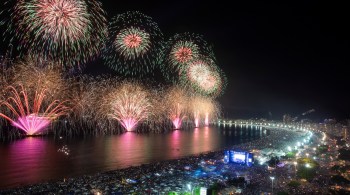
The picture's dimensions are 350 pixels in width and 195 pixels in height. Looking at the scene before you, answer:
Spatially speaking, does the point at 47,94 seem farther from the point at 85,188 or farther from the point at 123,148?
the point at 85,188

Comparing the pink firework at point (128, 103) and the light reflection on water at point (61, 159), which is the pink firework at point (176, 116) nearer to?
the pink firework at point (128, 103)

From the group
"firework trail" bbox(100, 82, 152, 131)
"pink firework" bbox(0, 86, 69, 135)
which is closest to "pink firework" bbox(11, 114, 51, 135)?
"pink firework" bbox(0, 86, 69, 135)

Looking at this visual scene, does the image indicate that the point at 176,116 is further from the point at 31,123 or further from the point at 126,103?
the point at 31,123

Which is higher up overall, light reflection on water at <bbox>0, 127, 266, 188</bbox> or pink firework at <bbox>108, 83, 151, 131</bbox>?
pink firework at <bbox>108, 83, 151, 131</bbox>

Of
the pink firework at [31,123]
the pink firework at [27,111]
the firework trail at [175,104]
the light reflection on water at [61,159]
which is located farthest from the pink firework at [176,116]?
the light reflection on water at [61,159]

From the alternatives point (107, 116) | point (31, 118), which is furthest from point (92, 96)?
point (31, 118)

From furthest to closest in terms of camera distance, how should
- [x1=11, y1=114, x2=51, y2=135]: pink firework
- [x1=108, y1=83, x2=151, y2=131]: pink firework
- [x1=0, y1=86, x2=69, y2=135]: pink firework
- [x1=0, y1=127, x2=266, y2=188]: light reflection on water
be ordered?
1. [x1=108, y1=83, x2=151, y2=131]: pink firework
2. [x1=11, y1=114, x2=51, y2=135]: pink firework
3. [x1=0, y1=86, x2=69, y2=135]: pink firework
4. [x1=0, y1=127, x2=266, y2=188]: light reflection on water

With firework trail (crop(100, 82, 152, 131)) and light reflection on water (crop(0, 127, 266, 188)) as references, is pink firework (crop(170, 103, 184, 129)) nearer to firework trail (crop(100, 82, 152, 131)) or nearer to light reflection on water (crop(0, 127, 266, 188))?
firework trail (crop(100, 82, 152, 131))
